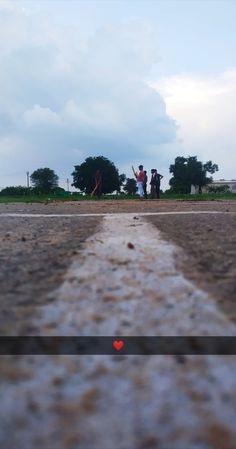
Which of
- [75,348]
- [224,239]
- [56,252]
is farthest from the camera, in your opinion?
[224,239]

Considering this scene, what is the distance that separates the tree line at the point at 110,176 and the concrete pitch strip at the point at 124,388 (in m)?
81.7

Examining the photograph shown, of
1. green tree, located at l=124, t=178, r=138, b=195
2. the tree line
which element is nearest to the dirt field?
the tree line

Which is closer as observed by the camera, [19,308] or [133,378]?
[133,378]

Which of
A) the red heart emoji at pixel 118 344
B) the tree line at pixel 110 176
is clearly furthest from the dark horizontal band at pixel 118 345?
the tree line at pixel 110 176

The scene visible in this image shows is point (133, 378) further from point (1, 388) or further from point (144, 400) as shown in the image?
point (1, 388)

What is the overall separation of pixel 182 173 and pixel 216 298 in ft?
292

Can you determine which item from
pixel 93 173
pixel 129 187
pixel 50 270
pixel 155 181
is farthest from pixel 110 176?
pixel 50 270

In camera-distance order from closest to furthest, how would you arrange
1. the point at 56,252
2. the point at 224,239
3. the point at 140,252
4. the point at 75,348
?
1. the point at 75,348
2. the point at 140,252
3. the point at 56,252
4. the point at 224,239

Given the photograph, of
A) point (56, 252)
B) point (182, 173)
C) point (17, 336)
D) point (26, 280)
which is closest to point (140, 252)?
point (56, 252)

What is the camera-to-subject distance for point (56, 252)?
6.02 ft

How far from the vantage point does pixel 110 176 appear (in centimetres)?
8538

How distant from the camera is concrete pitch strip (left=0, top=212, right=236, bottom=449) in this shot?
0.57m

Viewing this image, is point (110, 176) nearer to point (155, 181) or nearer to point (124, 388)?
point (155, 181)

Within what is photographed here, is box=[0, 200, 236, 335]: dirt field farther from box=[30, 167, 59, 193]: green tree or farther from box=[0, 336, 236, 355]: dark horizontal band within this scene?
box=[30, 167, 59, 193]: green tree
